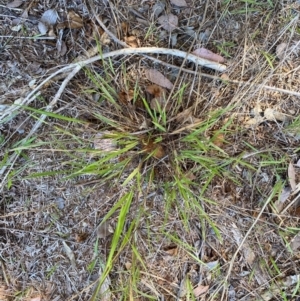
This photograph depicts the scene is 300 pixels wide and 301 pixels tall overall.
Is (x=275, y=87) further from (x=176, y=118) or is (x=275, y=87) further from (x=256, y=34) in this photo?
Result: (x=176, y=118)

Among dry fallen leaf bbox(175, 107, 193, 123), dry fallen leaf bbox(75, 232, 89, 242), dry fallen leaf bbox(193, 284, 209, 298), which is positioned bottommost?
dry fallen leaf bbox(193, 284, 209, 298)

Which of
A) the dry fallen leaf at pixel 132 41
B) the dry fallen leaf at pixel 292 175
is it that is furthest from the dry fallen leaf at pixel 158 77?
the dry fallen leaf at pixel 292 175

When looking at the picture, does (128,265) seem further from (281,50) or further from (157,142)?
(281,50)

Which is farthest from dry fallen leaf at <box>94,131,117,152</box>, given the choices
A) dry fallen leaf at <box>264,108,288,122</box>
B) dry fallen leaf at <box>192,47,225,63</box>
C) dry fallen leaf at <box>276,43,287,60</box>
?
dry fallen leaf at <box>276,43,287,60</box>

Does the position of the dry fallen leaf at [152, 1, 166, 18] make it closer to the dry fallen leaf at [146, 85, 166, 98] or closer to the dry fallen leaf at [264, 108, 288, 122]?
the dry fallen leaf at [146, 85, 166, 98]

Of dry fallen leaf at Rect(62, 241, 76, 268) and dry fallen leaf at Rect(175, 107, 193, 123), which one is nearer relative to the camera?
dry fallen leaf at Rect(175, 107, 193, 123)

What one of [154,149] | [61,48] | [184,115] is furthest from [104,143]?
[61,48]

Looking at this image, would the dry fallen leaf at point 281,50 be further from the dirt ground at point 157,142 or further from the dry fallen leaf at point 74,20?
the dry fallen leaf at point 74,20
